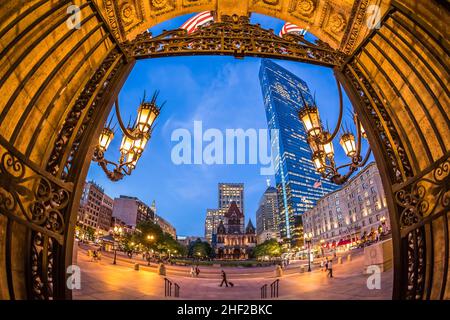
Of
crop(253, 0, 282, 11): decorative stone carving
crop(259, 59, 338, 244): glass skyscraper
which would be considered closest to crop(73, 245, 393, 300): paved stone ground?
crop(253, 0, 282, 11): decorative stone carving

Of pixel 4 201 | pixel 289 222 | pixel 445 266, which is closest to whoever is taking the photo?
pixel 4 201

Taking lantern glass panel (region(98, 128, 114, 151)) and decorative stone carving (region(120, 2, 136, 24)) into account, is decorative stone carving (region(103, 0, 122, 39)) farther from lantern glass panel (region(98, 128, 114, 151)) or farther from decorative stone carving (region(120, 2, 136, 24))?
lantern glass panel (region(98, 128, 114, 151))

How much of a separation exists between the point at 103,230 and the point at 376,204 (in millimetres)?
100761

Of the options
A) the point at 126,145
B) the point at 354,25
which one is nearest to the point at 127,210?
the point at 126,145

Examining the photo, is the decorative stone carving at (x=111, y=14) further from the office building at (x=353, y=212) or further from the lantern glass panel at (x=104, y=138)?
the office building at (x=353, y=212)

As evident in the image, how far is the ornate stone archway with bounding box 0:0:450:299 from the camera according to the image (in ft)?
11.8

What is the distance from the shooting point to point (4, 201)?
3.10 metres

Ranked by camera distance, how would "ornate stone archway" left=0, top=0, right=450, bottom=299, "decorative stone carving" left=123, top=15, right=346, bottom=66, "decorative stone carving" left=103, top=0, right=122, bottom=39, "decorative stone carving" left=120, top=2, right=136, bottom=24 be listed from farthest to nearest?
"decorative stone carving" left=120, top=2, right=136, bottom=24
"decorative stone carving" left=103, top=0, right=122, bottom=39
"decorative stone carving" left=123, top=15, right=346, bottom=66
"ornate stone archway" left=0, top=0, right=450, bottom=299

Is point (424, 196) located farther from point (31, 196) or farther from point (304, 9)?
point (304, 9)

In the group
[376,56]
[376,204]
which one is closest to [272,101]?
[376,204]

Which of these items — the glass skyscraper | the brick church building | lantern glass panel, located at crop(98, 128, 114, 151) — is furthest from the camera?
the glass skyscraper

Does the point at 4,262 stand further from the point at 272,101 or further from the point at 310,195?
the point at 272,101

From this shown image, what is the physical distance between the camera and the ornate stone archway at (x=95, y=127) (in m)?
3.60

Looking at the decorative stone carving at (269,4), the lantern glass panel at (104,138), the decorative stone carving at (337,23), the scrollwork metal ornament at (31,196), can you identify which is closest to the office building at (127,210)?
the lantern glass panel at (104,138)
